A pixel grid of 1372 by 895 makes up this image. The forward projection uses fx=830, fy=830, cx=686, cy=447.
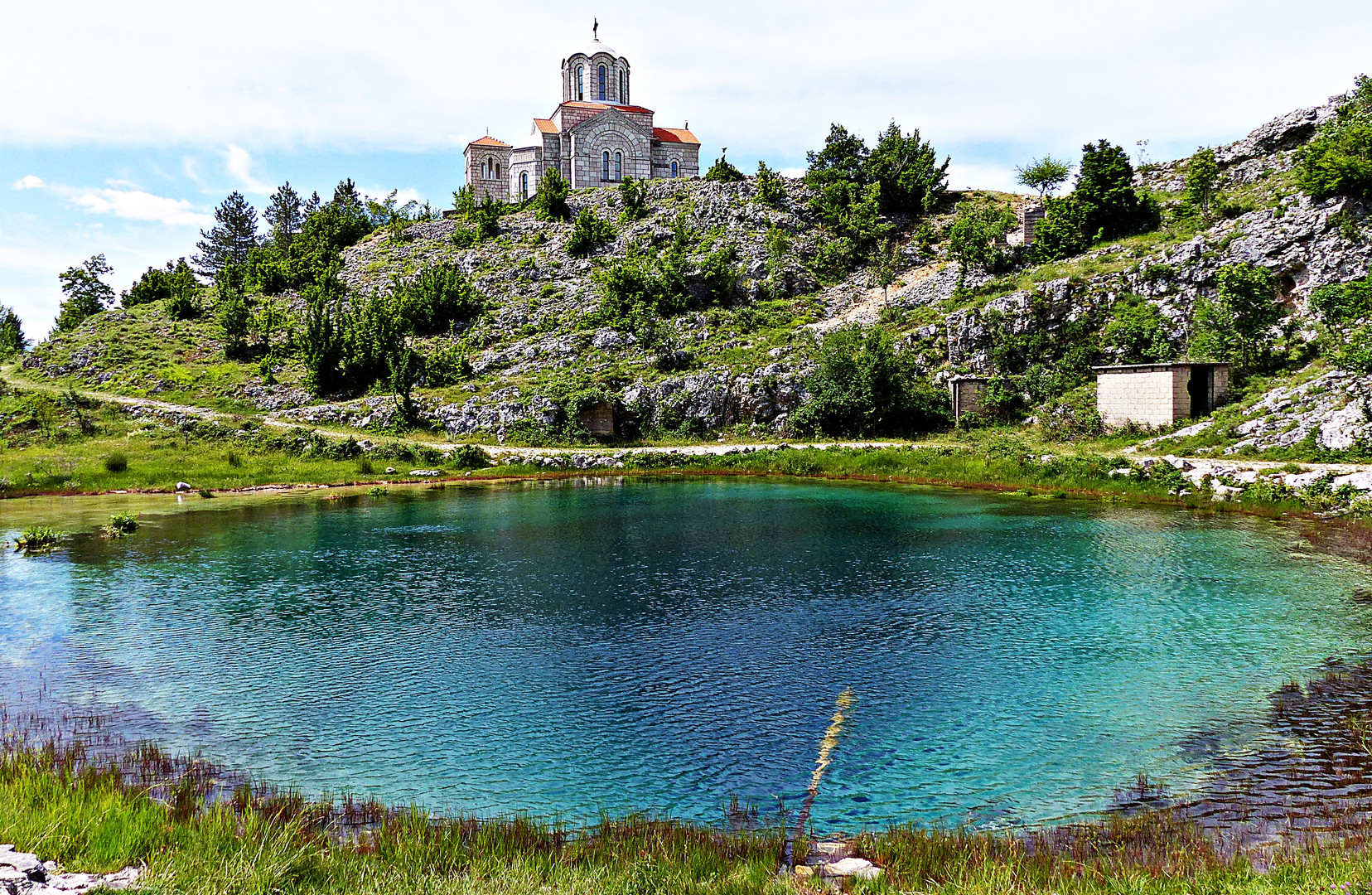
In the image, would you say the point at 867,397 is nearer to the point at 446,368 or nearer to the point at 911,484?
the point at 911,484

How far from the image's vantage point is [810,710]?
1347cm

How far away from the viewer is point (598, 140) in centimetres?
9738

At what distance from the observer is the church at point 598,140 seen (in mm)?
96625

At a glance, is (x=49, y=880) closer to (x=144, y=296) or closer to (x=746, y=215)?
(x=746, y=215)

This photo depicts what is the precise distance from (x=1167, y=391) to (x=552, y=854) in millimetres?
43807

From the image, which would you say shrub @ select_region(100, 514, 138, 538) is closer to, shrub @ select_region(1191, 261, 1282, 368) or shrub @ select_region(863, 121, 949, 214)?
shrub @ select_region(1191, 261, 1282, 368)

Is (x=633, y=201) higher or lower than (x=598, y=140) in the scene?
lower

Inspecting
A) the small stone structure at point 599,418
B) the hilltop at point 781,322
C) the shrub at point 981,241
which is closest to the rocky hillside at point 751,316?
the hilltop at point 781,322

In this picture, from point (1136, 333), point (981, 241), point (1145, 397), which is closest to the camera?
point (1145, 397)

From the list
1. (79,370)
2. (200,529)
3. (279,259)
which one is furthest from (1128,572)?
(279,259)

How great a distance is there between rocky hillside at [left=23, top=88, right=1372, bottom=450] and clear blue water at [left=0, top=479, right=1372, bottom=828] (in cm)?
2109

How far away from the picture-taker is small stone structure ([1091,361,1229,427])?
43000mm

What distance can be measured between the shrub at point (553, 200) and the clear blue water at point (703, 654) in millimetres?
68898

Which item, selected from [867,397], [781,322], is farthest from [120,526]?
[781,322]
